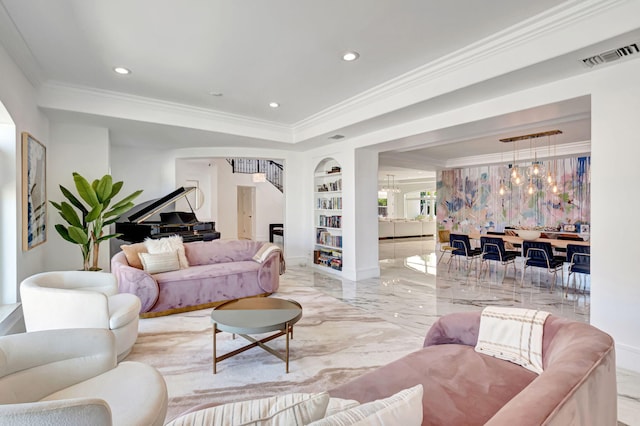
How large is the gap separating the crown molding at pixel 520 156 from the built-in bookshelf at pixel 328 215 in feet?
15.0

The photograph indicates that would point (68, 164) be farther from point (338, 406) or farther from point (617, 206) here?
point (617, 206)

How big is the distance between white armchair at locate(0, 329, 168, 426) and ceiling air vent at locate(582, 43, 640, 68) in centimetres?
411

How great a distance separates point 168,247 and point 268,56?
2991mm

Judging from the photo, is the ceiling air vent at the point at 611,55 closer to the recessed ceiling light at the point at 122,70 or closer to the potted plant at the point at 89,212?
the recessed ceiling light at the point at 122,70

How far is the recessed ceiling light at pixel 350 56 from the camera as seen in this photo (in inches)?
136

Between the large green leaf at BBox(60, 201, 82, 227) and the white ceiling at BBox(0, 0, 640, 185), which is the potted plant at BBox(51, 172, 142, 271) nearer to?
the large green leaf at BBox(60, 201, 82, 227)

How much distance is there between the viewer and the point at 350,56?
3508mm

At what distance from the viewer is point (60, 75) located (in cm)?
401

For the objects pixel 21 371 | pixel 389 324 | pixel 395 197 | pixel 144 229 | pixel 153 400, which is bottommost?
pixel 389 324

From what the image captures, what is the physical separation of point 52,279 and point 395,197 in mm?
15893

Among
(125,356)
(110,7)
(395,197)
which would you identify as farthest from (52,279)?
(395,197)

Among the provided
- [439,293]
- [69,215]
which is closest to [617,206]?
[439,293]

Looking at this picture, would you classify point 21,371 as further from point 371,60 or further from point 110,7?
point 371,60

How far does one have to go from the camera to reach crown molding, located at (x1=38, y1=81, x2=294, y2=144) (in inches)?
171
